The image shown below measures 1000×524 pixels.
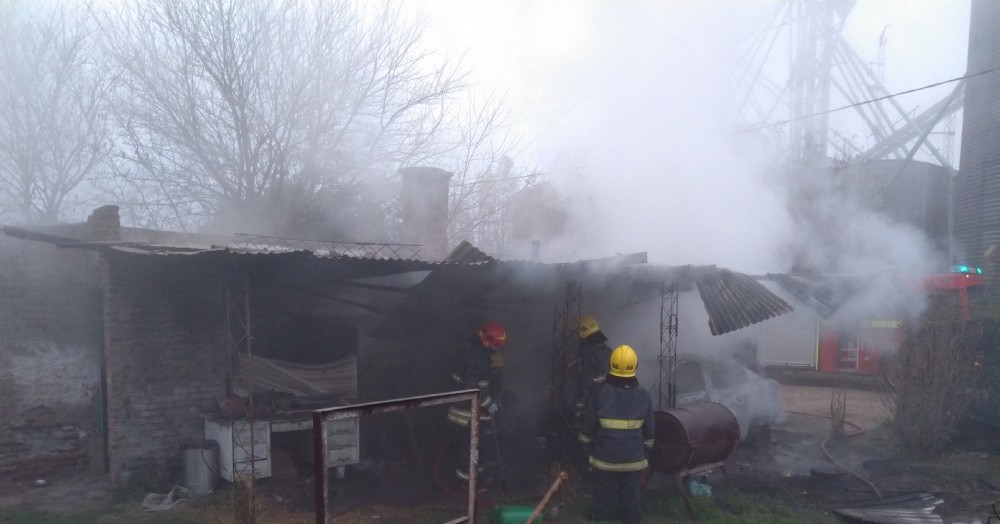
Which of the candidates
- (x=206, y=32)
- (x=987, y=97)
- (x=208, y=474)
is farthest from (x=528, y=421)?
(x=987, y=97)

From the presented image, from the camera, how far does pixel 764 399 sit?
411 inches

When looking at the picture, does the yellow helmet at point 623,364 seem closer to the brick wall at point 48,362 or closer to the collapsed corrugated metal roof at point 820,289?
the collapsed corrugated metal roof at point 820,289

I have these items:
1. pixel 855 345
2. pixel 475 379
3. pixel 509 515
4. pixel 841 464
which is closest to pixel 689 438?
pixel 509 515

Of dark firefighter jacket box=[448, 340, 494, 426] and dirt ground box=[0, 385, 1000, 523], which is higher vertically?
dark firefighter jacket box=[448, 340, 494, 426]

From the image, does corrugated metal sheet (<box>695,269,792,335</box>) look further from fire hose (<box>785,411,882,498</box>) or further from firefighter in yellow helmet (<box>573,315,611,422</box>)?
fire hose (<box>785,411,882,498</box>)

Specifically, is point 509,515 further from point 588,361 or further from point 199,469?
point 199,469

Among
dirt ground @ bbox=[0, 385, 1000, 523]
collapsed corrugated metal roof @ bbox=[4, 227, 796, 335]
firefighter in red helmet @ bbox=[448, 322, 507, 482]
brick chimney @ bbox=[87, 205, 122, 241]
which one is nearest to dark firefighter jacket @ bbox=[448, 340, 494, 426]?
firefighter in red helmet @ bbox=[448, 322, 507, 482]

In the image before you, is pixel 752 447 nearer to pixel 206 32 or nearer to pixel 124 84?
pixel 206 32

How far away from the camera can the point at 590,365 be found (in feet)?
26.7

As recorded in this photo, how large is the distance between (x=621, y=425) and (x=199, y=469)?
454 cm

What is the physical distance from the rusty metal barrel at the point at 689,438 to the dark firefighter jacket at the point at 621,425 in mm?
522

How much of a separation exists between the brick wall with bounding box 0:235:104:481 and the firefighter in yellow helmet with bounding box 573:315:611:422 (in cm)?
563

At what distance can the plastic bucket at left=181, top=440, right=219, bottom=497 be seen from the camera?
727 cm

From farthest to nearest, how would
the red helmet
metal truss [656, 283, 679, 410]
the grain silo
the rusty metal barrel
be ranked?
1. the grain silo
2. metal truss [656, 283, 679, 410]
3. the red helmet
4. the rusty metal barrel
